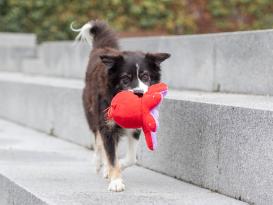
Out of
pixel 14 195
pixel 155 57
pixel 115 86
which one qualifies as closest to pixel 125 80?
pixel 115 86

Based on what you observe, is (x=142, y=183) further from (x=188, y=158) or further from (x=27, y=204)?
(x=27, y=204)

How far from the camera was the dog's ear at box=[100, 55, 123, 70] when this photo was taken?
5677 millimetres

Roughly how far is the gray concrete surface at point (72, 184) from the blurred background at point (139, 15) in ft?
19.5

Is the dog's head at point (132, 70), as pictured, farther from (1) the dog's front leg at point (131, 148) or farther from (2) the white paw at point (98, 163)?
(2) the white paw at point (98, 163)

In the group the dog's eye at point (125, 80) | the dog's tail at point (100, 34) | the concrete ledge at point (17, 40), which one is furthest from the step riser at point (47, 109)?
the concrete ledge at point (17, 40)

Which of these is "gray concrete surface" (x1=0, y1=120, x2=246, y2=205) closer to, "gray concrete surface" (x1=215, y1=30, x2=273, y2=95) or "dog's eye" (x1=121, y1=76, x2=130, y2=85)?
"dog's eye" (x1=121, y1=76, x2=130, y2=85)

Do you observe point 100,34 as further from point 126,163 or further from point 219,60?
point 126,163

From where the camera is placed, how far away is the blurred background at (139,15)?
1424 centimetres

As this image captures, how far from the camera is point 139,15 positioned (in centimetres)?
1595

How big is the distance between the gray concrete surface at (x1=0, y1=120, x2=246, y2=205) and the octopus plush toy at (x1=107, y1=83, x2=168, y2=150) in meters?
0.43

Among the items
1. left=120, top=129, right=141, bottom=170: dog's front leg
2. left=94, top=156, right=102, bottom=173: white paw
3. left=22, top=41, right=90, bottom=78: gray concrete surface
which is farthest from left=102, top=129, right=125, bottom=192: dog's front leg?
left=22, top=41, right=90, bottom=78: gray concrete surface

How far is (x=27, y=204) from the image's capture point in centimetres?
539

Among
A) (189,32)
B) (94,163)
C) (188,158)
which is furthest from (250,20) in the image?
(188,158)

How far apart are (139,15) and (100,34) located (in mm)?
8555
